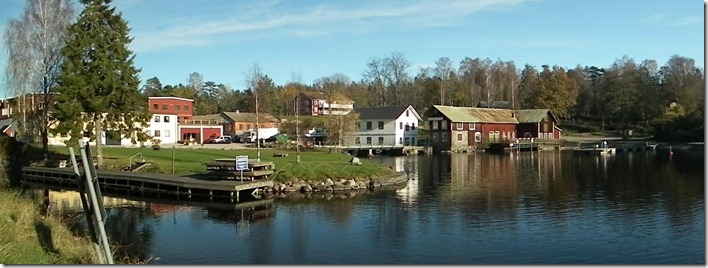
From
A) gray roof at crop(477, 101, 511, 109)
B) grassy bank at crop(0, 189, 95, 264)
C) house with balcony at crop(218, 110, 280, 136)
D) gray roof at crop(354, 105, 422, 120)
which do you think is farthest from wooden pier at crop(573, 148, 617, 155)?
grassy bank at crop(0, 189, 95, 264)

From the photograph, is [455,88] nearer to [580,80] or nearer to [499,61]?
[499,61]

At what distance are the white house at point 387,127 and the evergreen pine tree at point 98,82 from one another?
3353cm

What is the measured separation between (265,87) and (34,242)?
244 feet

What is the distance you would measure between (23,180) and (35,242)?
23.4 m

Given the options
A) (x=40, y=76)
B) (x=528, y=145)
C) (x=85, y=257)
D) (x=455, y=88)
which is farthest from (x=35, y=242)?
(x=455, y=88)

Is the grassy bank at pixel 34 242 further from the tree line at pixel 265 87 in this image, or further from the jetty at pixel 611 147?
the jetty at pixel 611 147

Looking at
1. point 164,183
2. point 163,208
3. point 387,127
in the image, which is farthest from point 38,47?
point 387,127

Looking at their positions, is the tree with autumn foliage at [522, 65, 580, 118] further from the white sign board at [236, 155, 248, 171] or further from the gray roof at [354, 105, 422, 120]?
the white sign board at [236, 155, 248, 171]

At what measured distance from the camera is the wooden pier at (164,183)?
25578 millimetres

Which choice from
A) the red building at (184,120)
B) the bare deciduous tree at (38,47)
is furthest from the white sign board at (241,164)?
the red building at (184,120)

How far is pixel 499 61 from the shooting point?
95000 millimetres

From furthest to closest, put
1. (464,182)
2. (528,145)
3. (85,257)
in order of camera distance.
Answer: (528,145)
(464,182)
(85,257)

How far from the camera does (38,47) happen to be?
3556 cm

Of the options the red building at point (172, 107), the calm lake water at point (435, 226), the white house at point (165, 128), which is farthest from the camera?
the red building at point (172, 107)
